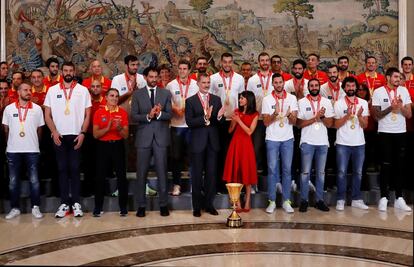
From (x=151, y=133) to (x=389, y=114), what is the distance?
331 cm

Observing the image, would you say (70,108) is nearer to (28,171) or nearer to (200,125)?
(28,171)

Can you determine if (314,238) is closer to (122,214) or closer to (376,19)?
(122,214)

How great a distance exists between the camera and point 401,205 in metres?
8.37

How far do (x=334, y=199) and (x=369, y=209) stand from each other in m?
0.56

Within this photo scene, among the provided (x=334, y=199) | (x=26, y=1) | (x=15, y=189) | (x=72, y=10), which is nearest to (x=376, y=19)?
(x=334, y=199)

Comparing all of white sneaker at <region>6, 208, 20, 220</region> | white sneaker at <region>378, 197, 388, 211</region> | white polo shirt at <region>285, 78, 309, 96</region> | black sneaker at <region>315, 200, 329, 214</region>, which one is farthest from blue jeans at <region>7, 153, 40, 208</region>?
white sneaker at <region>378, 197, 388, 211</region>

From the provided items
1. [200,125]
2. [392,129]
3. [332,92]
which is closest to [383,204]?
[392,129]

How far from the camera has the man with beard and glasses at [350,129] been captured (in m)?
8.23

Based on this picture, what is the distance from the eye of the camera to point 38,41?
1097 cm

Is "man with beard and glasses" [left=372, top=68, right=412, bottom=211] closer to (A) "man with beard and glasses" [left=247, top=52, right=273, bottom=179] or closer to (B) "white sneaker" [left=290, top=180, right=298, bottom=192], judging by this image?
(B) "white sneaker" [left=290, top=180, right=298, bottom=192]

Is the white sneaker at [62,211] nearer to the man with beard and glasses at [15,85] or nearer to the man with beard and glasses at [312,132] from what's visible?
the man with beard and glasses at [15,85]

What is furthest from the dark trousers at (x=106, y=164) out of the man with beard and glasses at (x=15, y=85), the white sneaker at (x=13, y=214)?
the man with beard and glasses at (x=15, y=85)

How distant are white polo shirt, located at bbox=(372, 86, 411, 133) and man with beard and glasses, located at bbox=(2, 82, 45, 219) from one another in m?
4.66

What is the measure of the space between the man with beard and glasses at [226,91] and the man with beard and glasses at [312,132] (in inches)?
36.9
